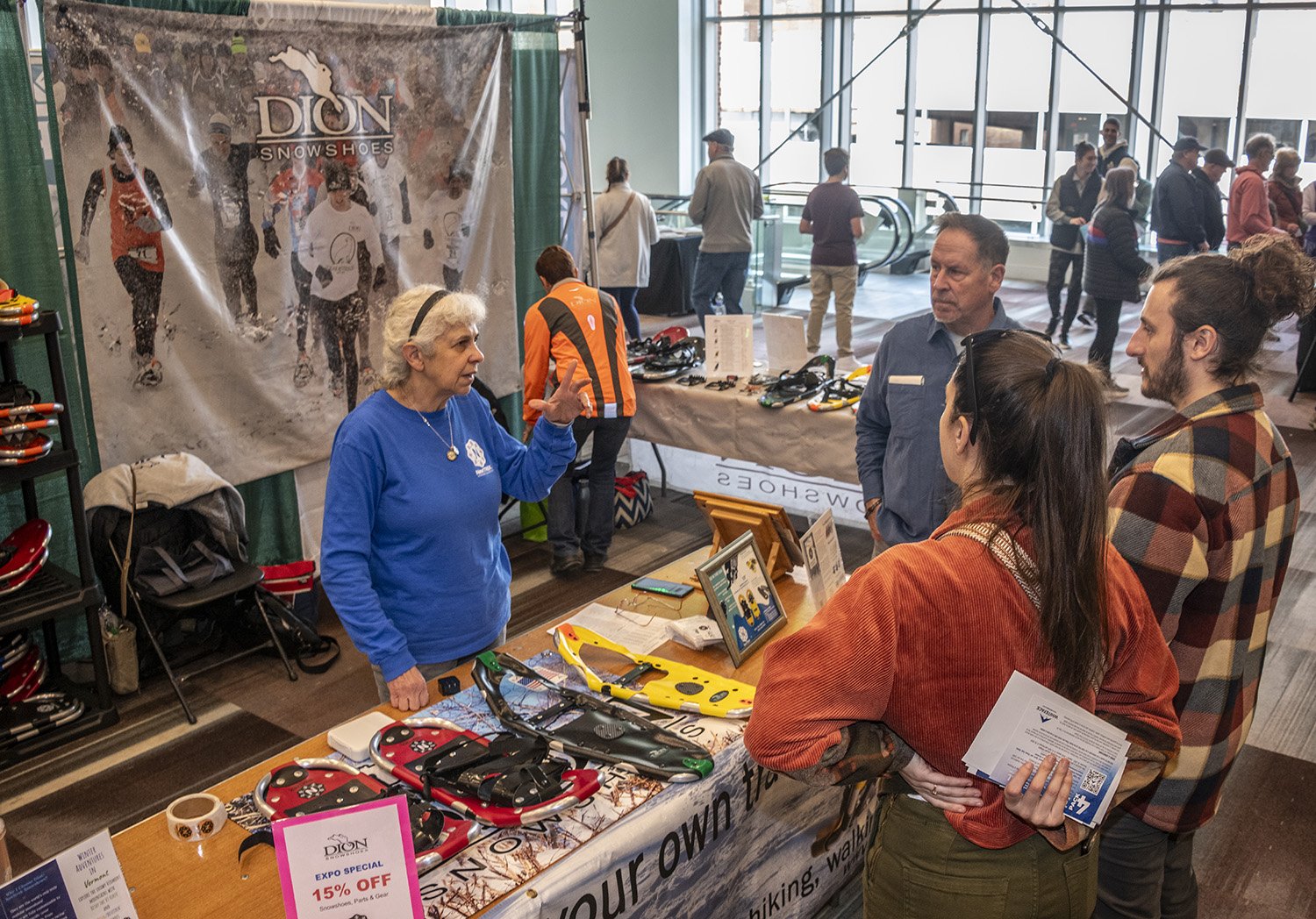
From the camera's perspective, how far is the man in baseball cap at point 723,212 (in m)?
8.84

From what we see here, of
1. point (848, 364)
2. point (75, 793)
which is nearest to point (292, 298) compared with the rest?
point (75, 793)

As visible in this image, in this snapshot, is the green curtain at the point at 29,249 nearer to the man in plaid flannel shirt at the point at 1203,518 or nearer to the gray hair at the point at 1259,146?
the man in plaid flannel shirt at the point at 1203,518

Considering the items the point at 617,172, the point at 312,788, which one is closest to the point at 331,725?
the point at 312,788

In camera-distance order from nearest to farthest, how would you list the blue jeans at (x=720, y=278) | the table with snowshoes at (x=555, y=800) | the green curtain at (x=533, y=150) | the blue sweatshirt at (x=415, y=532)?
the table with snowshoes at (x=555, y=800), the blue sweatshirt at (x=415, y=532), the green curtain at (x=533, y=150), the blue jeans at (x=720, y=278)

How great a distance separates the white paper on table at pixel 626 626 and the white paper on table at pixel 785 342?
3137mm

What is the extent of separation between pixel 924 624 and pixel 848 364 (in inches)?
293

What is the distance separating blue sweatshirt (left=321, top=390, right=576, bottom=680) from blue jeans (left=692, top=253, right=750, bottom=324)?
6506 mm

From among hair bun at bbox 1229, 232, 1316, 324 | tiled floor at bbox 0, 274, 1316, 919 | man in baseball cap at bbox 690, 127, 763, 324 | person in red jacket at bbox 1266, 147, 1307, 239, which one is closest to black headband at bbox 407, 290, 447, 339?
hair bun at bbox 1229, 232, 1316, 324

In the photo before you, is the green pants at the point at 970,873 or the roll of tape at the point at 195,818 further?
the roll of tape at the point at 195,818

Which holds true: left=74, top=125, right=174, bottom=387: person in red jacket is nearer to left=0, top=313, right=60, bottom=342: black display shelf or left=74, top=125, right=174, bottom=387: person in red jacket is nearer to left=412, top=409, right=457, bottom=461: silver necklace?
left=0, top=313, right=60, bottom=342: black display shelf

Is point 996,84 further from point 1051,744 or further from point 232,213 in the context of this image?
point 1051,744

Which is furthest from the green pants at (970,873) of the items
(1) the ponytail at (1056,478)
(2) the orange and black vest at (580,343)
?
(2) the orange and black vest at (580,343)

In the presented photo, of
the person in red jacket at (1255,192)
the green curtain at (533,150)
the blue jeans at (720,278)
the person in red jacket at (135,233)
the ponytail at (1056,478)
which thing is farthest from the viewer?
the blue jeans at (720,278)

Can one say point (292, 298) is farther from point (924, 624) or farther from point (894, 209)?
point (894, 209)
